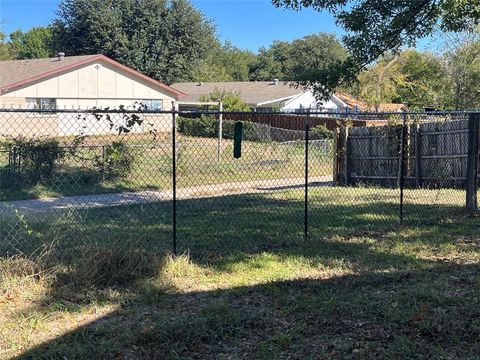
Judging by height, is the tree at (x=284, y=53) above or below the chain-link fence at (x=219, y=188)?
above

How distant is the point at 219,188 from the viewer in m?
14.0

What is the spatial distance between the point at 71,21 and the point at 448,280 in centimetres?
4559

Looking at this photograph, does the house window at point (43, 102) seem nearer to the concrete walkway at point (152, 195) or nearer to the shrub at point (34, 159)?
the shrub at point (34, 159)

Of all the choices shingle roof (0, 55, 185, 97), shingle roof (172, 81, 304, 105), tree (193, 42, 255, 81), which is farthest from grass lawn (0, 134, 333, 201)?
tree (193, 42, 255, 81)

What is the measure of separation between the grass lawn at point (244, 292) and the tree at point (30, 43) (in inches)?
2897

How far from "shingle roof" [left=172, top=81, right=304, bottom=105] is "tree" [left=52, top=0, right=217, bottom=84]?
2.14 metres

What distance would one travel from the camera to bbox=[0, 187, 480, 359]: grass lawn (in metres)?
3.85

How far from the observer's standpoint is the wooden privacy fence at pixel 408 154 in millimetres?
12688

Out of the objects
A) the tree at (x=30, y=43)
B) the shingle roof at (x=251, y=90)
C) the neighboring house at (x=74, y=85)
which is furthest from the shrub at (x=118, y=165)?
the tree at (x=30, y=43)

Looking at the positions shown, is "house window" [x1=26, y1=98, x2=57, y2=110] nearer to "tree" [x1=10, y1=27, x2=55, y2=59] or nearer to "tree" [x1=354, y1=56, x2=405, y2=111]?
"tree" [x1=354, y1=56, x2=405, y2=111]

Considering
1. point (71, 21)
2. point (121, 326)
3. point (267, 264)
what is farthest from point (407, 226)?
point (71, 21)

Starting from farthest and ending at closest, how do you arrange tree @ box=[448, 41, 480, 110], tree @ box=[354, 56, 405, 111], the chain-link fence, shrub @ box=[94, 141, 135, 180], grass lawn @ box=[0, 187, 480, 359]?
tree @ box=[354, 56, 405, 111] → tree @ box=[448, 41, 480, 110] → shrub @ box=[94, 141, 135, 180] → the chain-link fence → grass lawn @ box=[0, 187, 480, 359]

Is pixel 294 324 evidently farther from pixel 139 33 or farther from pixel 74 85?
pixel 139 33

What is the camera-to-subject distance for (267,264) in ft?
19.9
